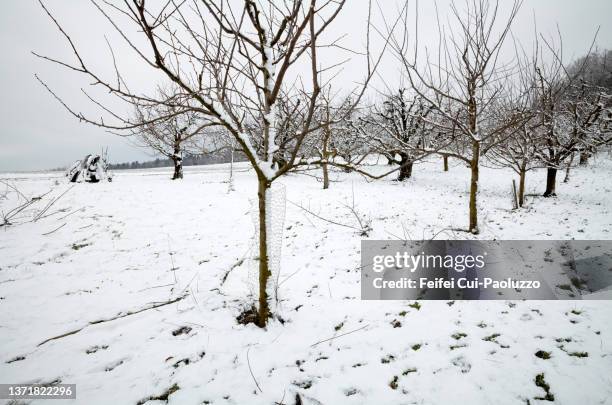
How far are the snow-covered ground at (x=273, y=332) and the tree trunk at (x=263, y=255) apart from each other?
0.64ft

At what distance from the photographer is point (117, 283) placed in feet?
14.8

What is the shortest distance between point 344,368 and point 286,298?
4.91 ft

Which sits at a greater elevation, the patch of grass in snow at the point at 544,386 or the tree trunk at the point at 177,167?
the tree trunk at the point at 177,167

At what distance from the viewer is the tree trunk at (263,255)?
2.79 meters

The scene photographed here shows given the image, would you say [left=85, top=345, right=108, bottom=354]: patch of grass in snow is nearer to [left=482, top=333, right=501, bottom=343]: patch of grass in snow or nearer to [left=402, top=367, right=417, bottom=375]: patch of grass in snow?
[left=402, top=367, right=417, bottom=375]: patch of grass in snow

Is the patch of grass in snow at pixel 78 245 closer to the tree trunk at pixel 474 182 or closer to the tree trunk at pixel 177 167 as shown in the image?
the tree trunk at pixel 474 182

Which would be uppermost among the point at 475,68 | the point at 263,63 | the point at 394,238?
the point at 475,68

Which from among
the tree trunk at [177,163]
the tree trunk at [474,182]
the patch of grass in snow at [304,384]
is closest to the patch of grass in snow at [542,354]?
the patch of grass in snow at [304,384]

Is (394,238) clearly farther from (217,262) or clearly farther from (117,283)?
(117,283)

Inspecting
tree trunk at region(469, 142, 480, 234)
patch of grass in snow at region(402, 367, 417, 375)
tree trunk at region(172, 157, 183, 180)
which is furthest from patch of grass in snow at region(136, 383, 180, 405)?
tree trunk at region(172, 157, 183, 180)

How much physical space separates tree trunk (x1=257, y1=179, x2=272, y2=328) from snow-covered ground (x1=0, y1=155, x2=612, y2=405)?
194mm

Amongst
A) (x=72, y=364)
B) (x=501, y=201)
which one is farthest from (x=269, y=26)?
(x=501, y=201)

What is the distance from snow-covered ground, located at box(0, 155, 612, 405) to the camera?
237 centimetres

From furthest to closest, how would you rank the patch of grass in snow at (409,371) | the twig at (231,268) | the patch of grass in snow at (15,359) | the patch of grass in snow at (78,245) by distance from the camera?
the patch of grass in snow at (78,245), the twig at (231,268), the patch of grass in snow at (15,359), the patch of grass in snow at (409,371)
